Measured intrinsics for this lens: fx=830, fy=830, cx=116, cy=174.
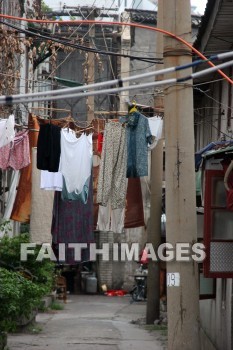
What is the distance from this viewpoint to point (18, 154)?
603 inches

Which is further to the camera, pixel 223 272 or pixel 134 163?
pixel 134 163

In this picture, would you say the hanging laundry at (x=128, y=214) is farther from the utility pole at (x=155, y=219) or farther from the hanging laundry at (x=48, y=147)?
the utility pole at (x=155, y=219)

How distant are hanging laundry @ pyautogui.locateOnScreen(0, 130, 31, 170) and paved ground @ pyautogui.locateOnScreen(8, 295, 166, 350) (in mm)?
4157

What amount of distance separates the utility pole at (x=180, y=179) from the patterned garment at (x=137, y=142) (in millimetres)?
3766

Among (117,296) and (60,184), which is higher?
(60,184)

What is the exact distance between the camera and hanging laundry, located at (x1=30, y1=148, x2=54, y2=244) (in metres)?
16.7

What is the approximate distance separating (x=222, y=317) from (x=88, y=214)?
3420mm

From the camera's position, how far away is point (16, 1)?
24.1 m

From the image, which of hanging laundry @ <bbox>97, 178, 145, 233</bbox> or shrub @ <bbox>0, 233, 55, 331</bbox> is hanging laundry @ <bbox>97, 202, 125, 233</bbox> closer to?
hanging laundry @ <bbox>97, 178, 145, 233</bbox>

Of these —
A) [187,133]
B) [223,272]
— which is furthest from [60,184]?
[187,133]

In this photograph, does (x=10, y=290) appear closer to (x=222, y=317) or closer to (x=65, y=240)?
(x=65, y=240)

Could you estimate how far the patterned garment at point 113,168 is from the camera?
1524cm

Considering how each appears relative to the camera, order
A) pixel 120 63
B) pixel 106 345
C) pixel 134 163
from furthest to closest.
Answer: pixel 120 63 < pixel 106 345 < pixel 134 163
